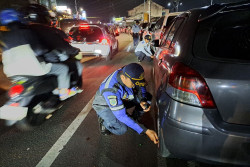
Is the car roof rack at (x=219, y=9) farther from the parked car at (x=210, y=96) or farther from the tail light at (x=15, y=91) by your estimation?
the tail light at (x=15, y=91)

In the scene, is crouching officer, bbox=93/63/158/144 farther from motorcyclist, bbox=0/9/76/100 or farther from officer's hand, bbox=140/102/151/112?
motorcyclist, bbox=0/9/76/100

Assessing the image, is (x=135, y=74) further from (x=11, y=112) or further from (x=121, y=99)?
(x=11, y=112)

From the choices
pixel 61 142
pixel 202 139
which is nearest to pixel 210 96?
pixel 202 139

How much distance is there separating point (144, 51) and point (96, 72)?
1.93m

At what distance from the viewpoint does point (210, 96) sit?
4.65 feet

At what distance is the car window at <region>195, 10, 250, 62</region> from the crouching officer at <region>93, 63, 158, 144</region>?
69cm

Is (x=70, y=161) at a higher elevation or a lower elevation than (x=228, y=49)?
lower

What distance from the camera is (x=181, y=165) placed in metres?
2.06

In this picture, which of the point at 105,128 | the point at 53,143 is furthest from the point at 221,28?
the point at 53,143

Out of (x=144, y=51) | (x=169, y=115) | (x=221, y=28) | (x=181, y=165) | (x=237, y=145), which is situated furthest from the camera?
(x=144, y=51)

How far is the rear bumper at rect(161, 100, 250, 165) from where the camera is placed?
1390 mm

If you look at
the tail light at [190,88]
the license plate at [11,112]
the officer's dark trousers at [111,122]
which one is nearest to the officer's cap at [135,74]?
the tail light at [190,88]

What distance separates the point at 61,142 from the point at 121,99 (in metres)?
1.23

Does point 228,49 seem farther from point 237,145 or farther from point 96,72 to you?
point 96,72
